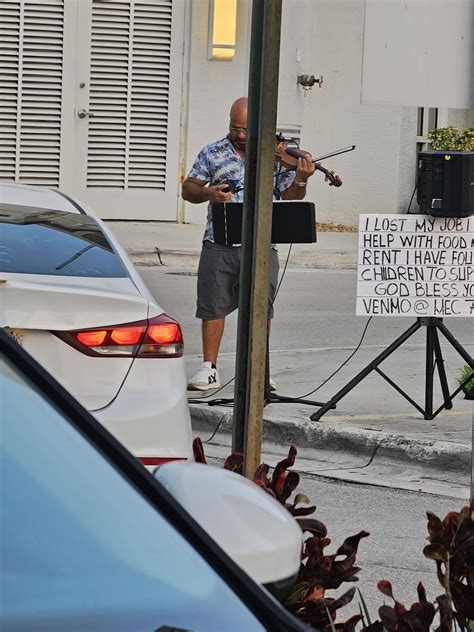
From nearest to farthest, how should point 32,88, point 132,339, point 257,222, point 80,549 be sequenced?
point 80,549 < point 257,222 < point 132,339 < point 32,88

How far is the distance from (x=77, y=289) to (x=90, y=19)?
13.5 metres

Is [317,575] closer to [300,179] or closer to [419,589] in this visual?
[419,589]

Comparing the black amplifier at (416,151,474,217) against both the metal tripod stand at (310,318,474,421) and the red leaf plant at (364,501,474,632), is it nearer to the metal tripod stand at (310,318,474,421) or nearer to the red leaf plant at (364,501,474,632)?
the metal tripod stand at (310,318,474,421)

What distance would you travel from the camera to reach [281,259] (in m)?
15.5

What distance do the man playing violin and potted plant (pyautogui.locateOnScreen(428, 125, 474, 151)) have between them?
909 cm

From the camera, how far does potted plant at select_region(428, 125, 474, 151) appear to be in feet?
57.5

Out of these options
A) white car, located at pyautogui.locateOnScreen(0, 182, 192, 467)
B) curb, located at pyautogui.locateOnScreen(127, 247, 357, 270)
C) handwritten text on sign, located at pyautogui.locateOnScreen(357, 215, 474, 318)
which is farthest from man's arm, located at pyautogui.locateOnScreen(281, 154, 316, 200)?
curb, located at pyautogui.locateOnScreen(127, 247, 357, 270)

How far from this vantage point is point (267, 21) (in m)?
3.98

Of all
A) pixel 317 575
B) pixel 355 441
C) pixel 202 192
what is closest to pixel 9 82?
pixel 202 192

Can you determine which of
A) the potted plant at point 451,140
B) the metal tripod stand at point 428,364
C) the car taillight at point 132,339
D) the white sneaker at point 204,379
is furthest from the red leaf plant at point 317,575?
the potted plant at point 451,140

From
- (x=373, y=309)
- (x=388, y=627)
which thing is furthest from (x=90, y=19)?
(x=388, y=627)

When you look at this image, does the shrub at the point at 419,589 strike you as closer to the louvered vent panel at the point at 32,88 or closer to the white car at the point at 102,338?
the white car at the point at 102,338

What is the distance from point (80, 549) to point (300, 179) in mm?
6250

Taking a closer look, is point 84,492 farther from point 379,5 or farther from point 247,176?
point 379,5
